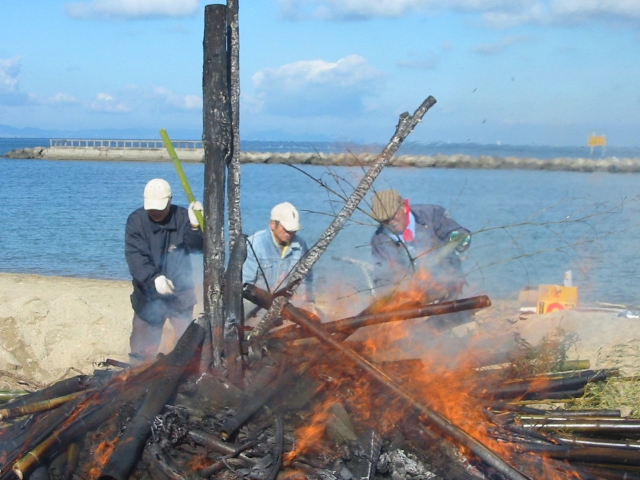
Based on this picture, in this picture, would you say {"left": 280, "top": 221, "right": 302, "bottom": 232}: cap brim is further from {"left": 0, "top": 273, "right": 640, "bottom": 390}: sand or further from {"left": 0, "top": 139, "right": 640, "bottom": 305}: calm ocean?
{"left": 0, "top": 273, "right": 640, "bottom": 390}: sand

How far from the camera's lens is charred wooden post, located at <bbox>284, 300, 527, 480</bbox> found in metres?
3.59

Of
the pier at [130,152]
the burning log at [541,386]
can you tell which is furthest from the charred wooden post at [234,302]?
the pier at [130,152]

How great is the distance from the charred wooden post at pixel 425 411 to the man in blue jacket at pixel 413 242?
6.06 ft

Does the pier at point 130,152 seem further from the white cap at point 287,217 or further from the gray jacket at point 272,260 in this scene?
the white cap at point 287,217

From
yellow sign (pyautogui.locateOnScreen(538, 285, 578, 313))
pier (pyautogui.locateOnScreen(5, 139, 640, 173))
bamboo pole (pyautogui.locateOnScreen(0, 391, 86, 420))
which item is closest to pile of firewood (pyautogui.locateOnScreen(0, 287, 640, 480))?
bamboo pole (pyautogui.locateOnScreen(0, 391, 86, 420))

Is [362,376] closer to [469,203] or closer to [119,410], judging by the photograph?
[119,410]

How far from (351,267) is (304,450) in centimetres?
607

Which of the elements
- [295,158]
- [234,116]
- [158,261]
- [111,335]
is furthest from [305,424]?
[295,158]

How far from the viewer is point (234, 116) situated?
427 cm

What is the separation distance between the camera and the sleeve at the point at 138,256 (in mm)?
6121

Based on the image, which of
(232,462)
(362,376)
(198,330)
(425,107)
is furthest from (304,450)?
(425,107)

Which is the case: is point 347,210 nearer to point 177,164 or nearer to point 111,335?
point 177,164

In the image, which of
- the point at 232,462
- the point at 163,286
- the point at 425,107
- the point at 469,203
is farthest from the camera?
the point at 469,203

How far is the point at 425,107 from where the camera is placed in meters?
4.52
